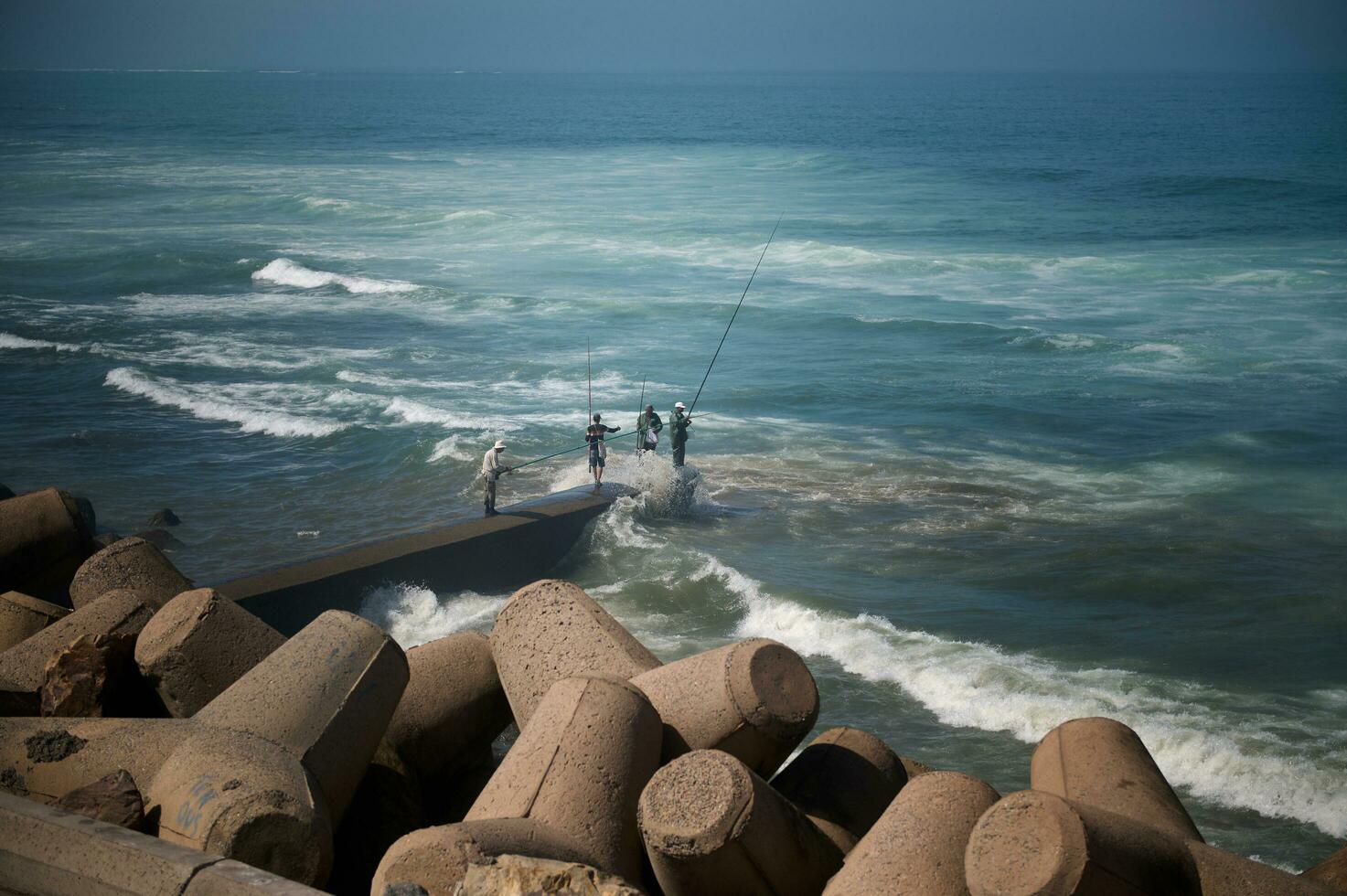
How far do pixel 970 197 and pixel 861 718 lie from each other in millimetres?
47351

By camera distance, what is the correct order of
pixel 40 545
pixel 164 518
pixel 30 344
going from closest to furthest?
pixel 40 545 → pixel 164 518 → pixel 30 344

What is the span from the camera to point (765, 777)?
16.6ft

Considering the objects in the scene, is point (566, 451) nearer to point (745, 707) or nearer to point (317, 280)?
point (745, 707)

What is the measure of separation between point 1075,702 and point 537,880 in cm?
782

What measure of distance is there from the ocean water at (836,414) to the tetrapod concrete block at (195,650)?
5.31 meters

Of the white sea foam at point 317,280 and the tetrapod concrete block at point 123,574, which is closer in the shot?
the tetrapod concrete block at point 123,574

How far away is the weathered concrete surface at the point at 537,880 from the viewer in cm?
334

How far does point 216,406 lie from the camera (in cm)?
1998

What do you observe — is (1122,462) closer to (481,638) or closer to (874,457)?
(874,457)

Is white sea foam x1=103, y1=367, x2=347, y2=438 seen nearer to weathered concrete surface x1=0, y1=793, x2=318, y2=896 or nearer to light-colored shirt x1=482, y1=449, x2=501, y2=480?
light-colored shirt x1=482, y1=449, x2=501, y2=480

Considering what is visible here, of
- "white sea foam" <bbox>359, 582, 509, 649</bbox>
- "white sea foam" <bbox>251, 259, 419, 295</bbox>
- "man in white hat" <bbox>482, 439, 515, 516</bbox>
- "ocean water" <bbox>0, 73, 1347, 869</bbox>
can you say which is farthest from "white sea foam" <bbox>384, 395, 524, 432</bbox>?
"white sea foam" <bbox>251, 259, 419, 295</bbox>

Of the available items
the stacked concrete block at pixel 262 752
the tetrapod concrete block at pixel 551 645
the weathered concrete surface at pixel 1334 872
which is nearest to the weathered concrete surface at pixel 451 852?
the stacked concrete block at pixel 262 752

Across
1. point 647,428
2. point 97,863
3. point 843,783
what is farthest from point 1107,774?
point 647,428

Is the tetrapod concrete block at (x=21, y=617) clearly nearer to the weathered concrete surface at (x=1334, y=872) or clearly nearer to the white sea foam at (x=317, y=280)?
the weathered concrete surface at (x=1334, y=872)
